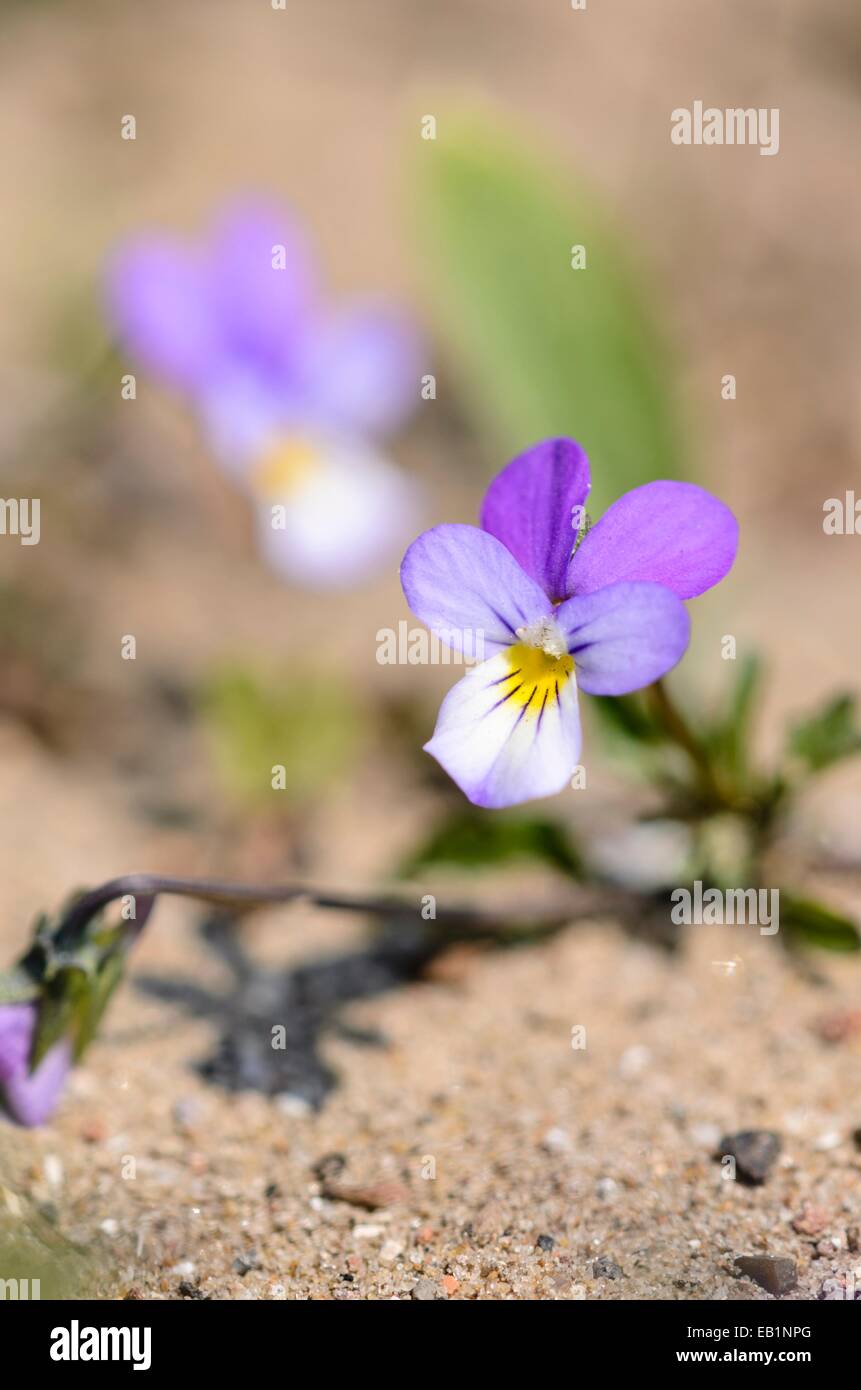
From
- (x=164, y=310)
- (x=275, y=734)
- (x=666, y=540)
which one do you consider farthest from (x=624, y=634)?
(x=164, y=310)

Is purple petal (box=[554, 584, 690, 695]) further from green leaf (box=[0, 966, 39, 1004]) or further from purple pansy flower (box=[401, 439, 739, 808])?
green leaf (box=[0, 966, 39, 1004])

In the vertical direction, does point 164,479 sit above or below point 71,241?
below

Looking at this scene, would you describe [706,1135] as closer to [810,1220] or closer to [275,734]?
[810,1220]

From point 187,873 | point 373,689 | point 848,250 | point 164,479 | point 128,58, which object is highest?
point 128,58

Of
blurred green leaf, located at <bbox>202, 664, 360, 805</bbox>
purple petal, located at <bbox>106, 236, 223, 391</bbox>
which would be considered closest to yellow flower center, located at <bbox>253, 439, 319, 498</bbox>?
purple petal, located at <bbox>106, 236, 223, 391</bbox>

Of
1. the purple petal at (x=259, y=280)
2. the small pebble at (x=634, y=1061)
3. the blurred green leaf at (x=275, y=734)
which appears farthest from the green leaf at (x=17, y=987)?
the purple petal at (x=259, y=280)

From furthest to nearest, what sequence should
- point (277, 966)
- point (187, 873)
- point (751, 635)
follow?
point (751, 635), point (187, 873), point (277, 966)

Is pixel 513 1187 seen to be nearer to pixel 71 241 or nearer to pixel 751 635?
pixel 751 635
